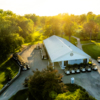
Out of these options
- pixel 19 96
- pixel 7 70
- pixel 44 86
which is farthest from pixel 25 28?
pixel 44 86

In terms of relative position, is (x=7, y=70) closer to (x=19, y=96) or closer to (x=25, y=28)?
(x=19, y=96)

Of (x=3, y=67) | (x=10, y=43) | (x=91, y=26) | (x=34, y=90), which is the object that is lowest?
(x=3, y=67)

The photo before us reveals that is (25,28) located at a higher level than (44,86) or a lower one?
higher

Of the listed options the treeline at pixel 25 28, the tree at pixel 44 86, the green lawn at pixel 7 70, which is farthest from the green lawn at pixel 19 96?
the treeline at pixel 25 28

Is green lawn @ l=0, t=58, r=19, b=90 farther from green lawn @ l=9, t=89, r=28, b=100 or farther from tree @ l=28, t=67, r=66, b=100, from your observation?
tree @ l=28, t=67, r=66, b=100

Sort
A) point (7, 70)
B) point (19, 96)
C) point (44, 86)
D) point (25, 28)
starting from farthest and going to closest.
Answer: point (25, 28) < point (7, 70) < point (19, 96) < point (44, 86)

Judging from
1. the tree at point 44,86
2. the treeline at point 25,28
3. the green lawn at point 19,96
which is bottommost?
the green lawn at point 19,96

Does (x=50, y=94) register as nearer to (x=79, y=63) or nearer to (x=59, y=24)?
(x=79, y=63)

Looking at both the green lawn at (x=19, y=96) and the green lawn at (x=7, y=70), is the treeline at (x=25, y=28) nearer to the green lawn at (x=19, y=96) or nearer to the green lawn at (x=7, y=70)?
the green lawn at (x=7, y=70)

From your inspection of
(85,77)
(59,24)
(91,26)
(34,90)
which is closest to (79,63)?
(85,77)
